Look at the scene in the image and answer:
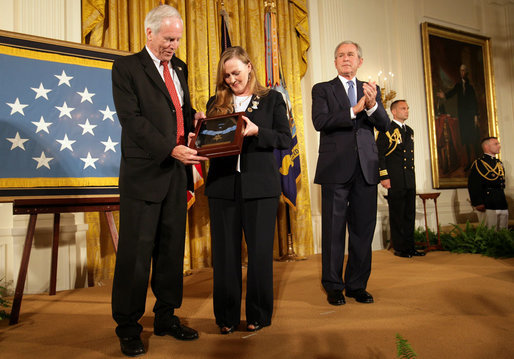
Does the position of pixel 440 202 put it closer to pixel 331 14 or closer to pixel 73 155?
pixel 331 14

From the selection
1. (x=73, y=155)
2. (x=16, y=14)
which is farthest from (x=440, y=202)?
(x=16, y=14)

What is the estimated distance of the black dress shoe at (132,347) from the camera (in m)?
1.95

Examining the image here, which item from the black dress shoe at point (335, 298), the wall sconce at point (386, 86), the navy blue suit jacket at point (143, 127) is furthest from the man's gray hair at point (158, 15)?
the wall sconce at point (386, 86)

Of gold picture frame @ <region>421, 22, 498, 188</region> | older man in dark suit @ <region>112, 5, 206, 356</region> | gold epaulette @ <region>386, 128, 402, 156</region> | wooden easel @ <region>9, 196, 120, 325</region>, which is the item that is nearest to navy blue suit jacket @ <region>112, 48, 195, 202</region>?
older man in dark suit @ <region>112, 5, 206, 356</region>

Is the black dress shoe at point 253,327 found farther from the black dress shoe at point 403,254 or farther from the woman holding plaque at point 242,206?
the black dress shoe at point 403,254

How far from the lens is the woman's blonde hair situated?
2.27 meters

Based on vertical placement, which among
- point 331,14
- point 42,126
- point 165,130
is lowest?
point 165,130

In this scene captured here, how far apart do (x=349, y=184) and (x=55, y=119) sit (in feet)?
7.63

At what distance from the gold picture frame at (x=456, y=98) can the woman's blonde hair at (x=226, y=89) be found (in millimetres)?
5507

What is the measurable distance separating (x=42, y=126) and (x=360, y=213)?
2473 mm

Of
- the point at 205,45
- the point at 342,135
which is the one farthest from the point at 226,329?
the point at 205,45

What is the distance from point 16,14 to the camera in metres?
4.02

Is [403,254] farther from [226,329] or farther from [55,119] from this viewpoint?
[55,119]

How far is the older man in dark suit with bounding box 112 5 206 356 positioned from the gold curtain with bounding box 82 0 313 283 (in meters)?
2.33
